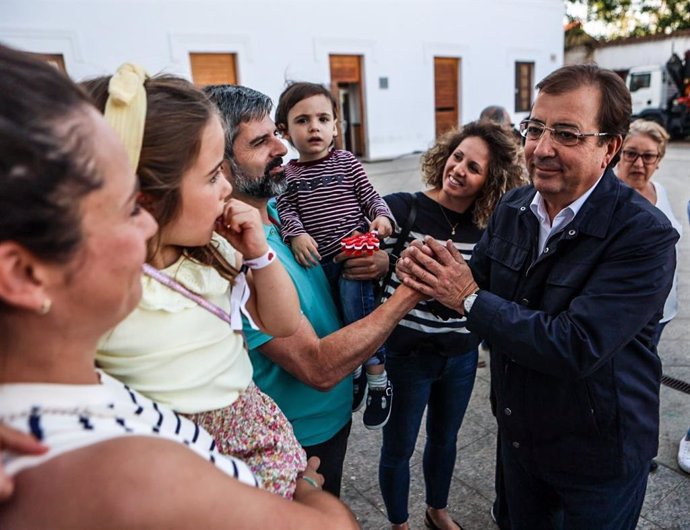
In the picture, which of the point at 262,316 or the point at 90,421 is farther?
the point at 262,316

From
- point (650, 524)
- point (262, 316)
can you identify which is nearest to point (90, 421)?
point (262, 316)

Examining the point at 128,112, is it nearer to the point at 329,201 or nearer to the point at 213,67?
the point at 329,201

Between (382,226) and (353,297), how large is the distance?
37cm

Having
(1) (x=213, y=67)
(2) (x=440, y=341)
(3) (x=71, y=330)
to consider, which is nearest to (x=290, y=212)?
(2) (x=440, y=341)

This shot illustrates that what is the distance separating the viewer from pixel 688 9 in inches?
1003

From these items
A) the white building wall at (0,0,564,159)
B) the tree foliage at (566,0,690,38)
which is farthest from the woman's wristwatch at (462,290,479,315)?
the tree foliage at (566,0,690,38)

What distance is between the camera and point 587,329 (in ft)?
4.69

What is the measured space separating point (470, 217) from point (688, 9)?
104ft

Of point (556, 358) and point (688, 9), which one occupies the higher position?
point (688, 9)

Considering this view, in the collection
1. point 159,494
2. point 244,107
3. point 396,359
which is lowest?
point 396,359

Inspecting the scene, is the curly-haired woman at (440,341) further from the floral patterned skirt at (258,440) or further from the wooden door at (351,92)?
the wooden door at (351,92)

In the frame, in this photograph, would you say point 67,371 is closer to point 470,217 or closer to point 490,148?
point 470,217

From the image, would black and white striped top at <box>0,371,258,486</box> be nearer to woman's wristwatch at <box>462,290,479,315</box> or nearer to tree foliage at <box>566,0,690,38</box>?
woman's wristwatch at <box>462,290,479,315</box>

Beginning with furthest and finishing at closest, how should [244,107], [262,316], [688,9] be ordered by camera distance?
[688,9]
[244,107]
[262,316]
